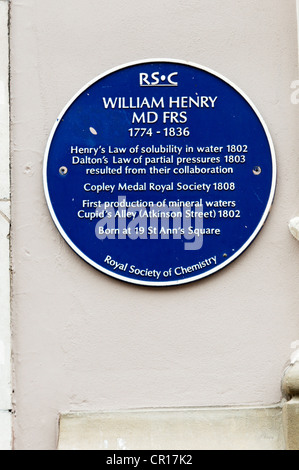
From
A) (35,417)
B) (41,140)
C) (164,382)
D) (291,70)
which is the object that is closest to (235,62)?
(291,70)

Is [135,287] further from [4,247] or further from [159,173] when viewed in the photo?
[4,247]

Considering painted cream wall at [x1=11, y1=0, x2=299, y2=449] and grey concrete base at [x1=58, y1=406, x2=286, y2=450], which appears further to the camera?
painted cream wall at [x1=11, y1=0, x2=299, y2=449]

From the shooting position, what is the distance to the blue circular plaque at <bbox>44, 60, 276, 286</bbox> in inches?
235

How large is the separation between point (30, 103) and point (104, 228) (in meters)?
0.91

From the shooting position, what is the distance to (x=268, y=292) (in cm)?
598

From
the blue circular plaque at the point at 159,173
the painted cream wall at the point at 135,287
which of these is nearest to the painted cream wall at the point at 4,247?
the painted cream wall at the point at 135,287

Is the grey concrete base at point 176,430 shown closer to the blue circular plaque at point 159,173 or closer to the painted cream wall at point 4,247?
the painted cream wall at point 4,247

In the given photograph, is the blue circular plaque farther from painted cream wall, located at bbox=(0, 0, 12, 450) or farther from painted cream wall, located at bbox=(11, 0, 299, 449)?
painted cream wall, located at bbox=(0, 0, 12, 450)

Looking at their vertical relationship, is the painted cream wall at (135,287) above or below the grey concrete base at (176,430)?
above

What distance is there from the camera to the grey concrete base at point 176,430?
5.73 metres

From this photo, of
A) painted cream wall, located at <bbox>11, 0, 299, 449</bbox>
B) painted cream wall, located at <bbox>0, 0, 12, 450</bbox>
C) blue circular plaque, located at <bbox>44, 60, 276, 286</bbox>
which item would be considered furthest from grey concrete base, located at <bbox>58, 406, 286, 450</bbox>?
blue circular plaque, located at <bbox>44, 60, 276, 286</bbox>

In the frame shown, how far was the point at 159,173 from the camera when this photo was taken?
19.8ft

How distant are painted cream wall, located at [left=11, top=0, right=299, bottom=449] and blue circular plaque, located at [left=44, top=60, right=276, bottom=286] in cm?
8

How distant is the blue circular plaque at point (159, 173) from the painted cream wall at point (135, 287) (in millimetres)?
81
